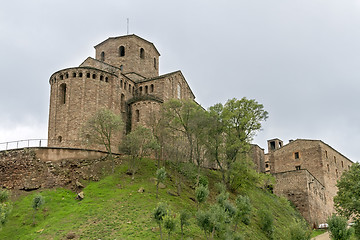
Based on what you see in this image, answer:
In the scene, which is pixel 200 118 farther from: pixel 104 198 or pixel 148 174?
pixel 104 198

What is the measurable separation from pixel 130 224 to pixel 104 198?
449cm

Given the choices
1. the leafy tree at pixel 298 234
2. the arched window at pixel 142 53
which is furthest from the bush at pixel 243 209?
the arched window at pixel 142 53

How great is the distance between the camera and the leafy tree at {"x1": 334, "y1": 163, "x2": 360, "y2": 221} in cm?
2775

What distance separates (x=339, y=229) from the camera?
2564 centimetres

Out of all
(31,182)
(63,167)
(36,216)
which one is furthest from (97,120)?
(36,216)

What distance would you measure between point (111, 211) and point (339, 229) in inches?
614

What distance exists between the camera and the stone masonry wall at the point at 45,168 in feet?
99.5

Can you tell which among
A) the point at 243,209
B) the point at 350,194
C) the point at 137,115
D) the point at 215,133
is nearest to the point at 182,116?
the point at 215,133

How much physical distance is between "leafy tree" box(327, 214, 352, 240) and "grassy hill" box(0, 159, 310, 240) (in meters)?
3.22

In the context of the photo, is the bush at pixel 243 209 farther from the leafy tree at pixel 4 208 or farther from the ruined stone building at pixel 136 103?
the leafy tree at pixel 4 208

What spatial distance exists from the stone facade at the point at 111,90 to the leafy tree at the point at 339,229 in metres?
20.0

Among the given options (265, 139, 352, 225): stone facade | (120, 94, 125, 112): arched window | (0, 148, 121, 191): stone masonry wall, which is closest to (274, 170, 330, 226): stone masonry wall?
(265, 139, 352, 225): stone facade

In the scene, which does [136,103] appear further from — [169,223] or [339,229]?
[339,229]

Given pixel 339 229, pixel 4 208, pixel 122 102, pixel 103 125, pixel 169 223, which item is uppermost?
pixel 122 102
